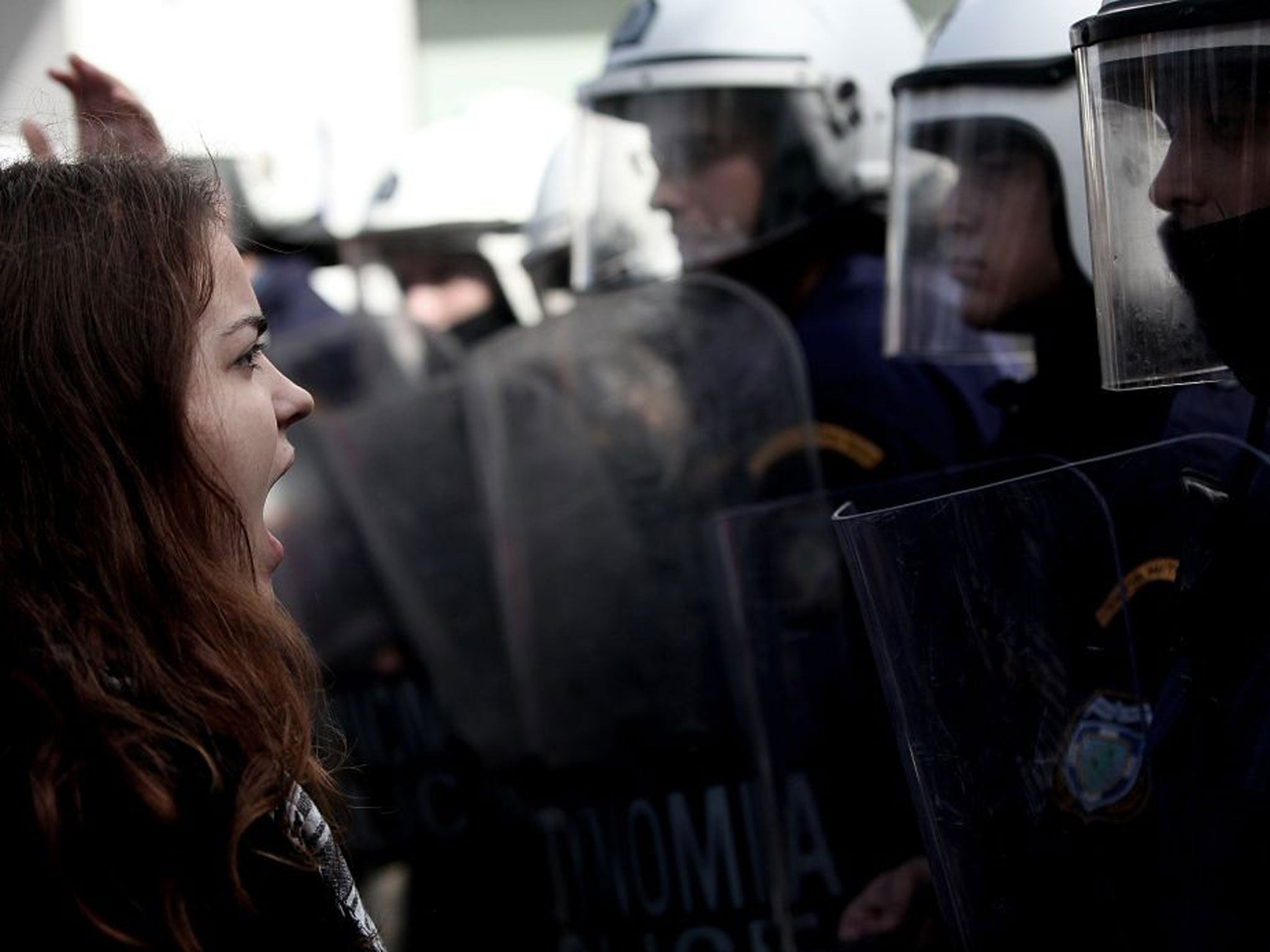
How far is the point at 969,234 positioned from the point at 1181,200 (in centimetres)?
107

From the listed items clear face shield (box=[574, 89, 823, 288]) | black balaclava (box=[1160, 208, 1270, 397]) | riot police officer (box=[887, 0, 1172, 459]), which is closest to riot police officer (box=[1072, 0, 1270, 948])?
black balaclava (box=[1160, 208, 1270, 397])

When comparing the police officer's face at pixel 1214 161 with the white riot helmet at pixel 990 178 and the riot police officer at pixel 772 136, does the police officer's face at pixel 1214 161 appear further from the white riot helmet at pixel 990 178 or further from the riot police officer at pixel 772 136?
the riot police officer at pixel 772 136

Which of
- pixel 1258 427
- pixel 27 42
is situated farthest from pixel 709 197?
pixel 27 42

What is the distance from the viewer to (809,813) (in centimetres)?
197

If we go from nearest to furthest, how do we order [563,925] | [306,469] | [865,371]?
[865,371] < [563,925] < [306,469]

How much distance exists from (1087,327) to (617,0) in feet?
18.6

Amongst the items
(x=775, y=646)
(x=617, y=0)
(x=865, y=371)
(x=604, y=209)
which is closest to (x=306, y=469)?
(x=604, y=209)

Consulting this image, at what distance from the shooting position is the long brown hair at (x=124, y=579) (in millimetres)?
963

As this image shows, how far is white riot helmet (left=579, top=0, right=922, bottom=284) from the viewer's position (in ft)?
9.16

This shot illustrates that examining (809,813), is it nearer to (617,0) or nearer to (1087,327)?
(1087,327)

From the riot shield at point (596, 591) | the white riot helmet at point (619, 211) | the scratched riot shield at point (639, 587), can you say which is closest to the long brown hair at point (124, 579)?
the riot shield at point (596, 591)

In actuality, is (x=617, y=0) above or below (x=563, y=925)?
above

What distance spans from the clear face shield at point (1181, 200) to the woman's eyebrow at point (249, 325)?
66cm

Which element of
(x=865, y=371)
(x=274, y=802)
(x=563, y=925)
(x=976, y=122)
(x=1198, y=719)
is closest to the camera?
(x=274, y=802)
